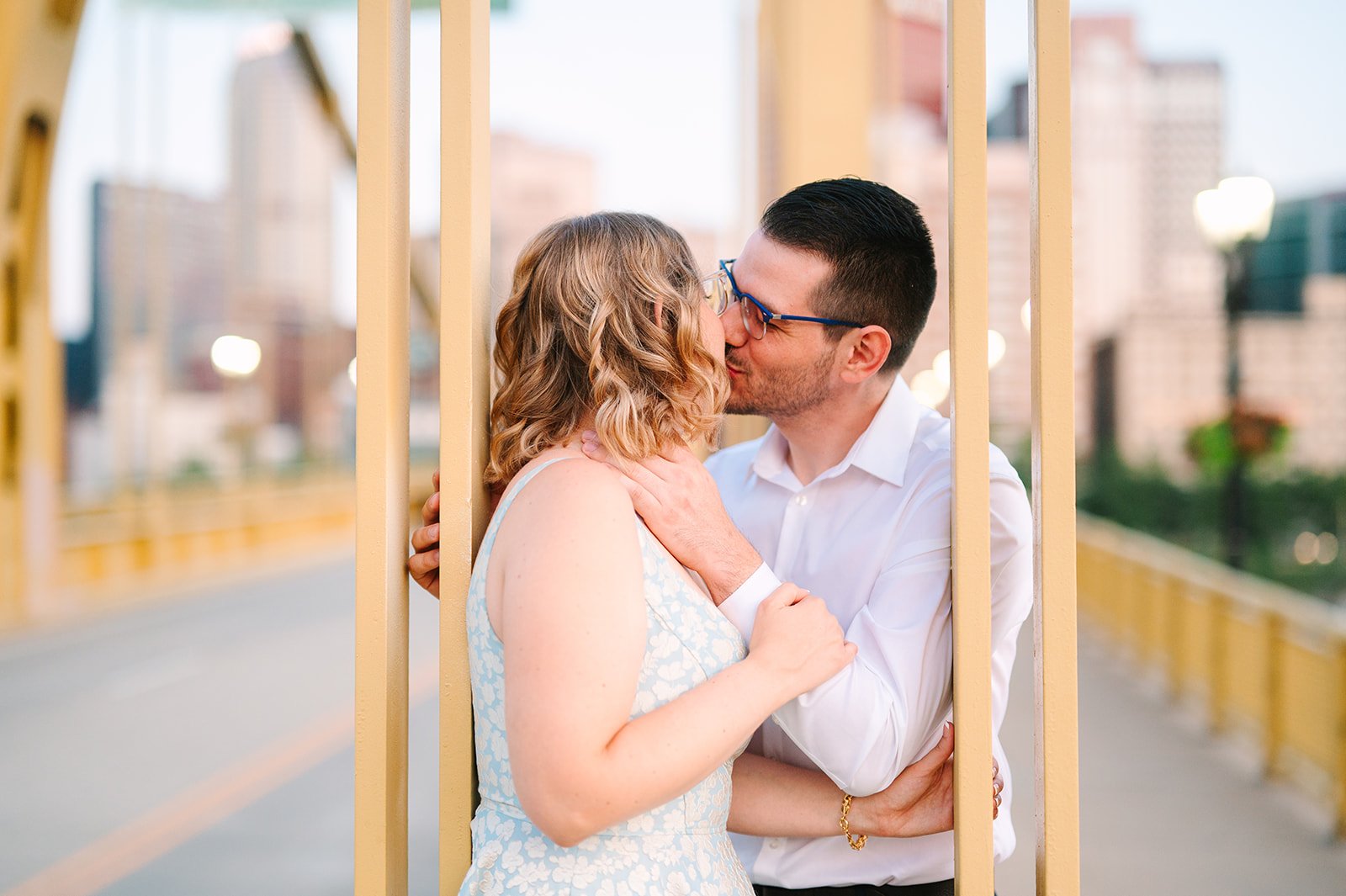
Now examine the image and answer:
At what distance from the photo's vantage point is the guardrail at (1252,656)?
5812mm

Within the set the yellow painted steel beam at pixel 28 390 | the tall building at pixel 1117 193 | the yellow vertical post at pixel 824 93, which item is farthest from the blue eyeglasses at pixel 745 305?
the tall building at pixel 1117 193

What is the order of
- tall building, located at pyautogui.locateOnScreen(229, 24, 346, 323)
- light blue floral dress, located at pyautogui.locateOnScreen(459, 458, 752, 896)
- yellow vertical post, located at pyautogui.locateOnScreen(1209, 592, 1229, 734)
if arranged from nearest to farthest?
light blue floral dress, located at pyautogui.locateOnScreen(459, 458, 752, 896) < yellow vertical post, located at pyautogui.locateOnScreen(1209, 592, 1229, 734) < tall building, located at pyautogui.locateOnScreen(229, 24, 346, 323)

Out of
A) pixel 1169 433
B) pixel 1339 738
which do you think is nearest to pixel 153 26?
pixel 1339 738

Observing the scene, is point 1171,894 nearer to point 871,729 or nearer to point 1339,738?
point 1339,738

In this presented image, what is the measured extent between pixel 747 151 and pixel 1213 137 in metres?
81.2

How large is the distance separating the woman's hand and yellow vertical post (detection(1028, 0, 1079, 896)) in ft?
0.90

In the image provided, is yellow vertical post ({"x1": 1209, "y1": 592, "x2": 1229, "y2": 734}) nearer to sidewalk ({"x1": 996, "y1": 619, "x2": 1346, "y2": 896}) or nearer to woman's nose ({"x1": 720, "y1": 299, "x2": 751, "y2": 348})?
sidewalk ({"x1": 996, "y1": 619, "x2": 1346, "y2": 896})

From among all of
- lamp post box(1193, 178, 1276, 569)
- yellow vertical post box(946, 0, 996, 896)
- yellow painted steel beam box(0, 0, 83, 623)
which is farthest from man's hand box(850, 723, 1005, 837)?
yellow painted steel beam box(0, 0, 83, 623)

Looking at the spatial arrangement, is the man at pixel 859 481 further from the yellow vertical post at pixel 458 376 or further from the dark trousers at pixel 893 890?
the yellow vertical post at pixel 458 376

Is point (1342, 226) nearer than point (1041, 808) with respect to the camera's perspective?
No

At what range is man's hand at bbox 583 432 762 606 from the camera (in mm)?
1523

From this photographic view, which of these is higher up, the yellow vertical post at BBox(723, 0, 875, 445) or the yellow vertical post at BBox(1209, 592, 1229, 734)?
the yellow vertical post at BBox(723, 0, 875, 445)

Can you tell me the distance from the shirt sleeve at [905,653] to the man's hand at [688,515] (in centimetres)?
20

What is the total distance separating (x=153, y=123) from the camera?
2050 centimetres
